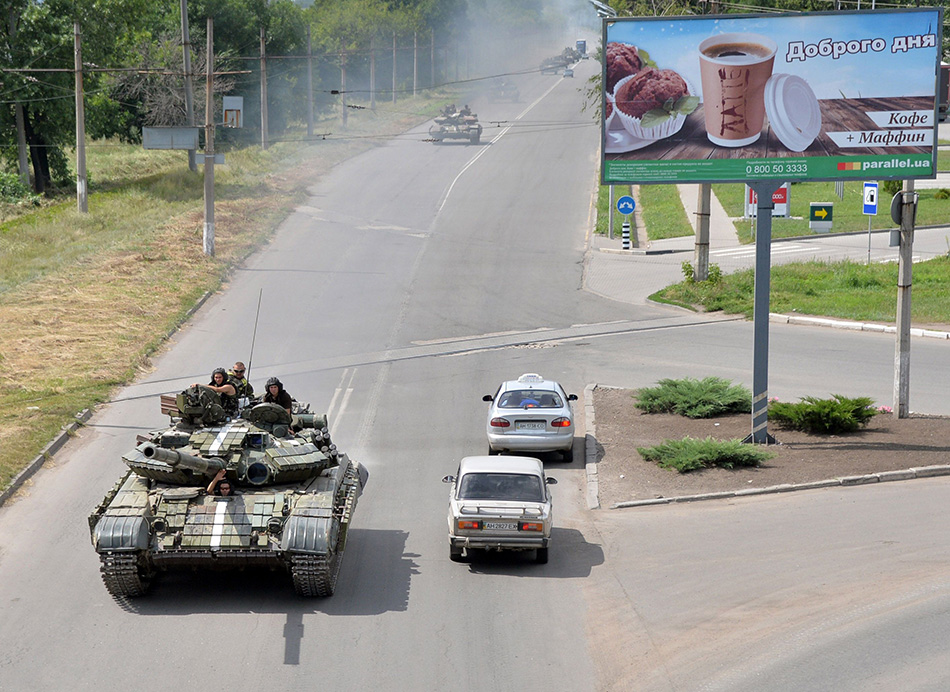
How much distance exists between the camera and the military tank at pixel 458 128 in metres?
70.0

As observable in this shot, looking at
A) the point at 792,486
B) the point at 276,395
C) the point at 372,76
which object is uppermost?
the point at 372,76

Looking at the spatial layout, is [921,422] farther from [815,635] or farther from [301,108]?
[301,108]

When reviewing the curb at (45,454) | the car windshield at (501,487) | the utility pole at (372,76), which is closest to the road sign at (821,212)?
the curb at (45,454)

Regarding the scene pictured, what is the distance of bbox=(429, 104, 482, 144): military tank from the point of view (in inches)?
2756

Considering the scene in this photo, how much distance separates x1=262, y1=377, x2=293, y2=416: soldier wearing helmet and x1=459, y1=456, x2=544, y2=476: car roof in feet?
9.24

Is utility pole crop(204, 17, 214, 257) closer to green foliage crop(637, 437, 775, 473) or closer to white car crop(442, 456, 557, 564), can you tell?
green foliage crop(637, 437, 775, 473)

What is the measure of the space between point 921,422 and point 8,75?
50.2m

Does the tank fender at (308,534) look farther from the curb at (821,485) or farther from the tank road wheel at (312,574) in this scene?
the curb at (821,485)

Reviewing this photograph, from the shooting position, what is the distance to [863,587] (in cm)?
1396

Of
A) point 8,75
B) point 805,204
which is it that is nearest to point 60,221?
point 8,75

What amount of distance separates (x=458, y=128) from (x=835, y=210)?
2534 centimetres

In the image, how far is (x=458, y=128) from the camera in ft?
230

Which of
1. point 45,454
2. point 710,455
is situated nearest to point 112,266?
point 45,454

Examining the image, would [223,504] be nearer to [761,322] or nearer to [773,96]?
[761,322]
